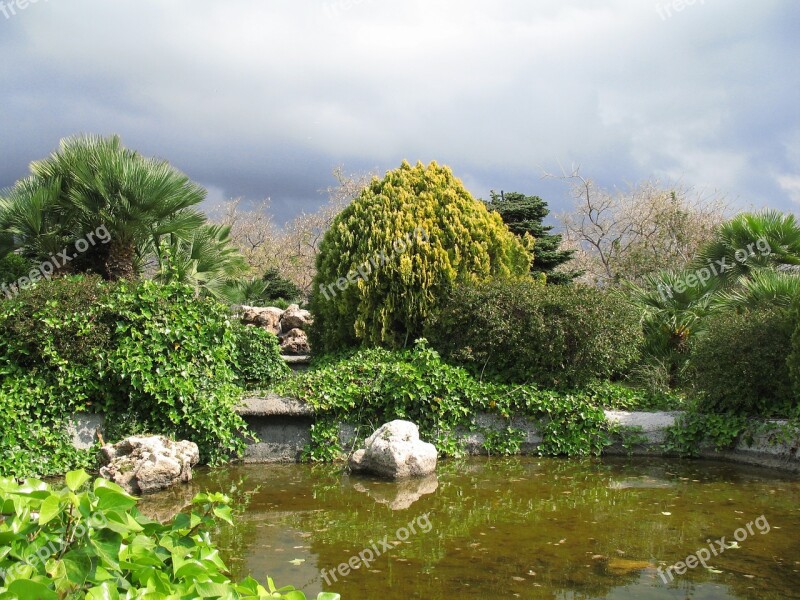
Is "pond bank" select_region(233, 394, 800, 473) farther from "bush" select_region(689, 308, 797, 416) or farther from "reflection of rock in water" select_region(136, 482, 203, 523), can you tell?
"reflection of rock in water" select_region(136, 482, 203, 523)

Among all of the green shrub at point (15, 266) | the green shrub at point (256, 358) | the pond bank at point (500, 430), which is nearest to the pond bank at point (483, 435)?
the pond bank at point (500, 430)

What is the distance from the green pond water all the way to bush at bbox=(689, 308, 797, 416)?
38.3 inches

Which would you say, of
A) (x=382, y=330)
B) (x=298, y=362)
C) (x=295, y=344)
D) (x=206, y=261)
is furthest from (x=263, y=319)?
(x=382, y=330)

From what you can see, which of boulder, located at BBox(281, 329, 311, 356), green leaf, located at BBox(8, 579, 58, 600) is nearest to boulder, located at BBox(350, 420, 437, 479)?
green leaf, located at BBox(8, 579, 58, 600)

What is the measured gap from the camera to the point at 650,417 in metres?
9.48

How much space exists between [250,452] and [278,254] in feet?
114

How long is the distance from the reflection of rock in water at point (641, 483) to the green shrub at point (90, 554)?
6170 mm

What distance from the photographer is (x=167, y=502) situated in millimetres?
6914

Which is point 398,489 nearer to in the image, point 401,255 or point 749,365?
point 401,255

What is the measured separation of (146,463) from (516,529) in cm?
400

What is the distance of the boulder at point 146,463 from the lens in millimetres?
7355

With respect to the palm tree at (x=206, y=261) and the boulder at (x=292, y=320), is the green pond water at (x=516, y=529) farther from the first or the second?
the boulder at (x=292, y=320)

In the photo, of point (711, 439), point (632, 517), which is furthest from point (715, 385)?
point (632, 517)

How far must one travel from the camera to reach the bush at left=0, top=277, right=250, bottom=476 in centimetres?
795
